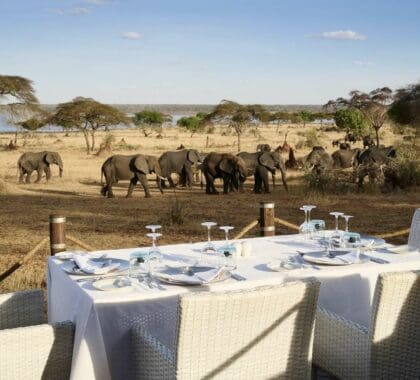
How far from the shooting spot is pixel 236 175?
62.2ft

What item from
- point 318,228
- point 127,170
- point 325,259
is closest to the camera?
point 325,259

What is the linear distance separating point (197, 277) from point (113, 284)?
498mm

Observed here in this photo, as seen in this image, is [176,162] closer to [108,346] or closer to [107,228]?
[107,228]

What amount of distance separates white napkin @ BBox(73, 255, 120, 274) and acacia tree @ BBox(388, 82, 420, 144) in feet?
69.0

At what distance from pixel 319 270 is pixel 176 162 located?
52.2 feet

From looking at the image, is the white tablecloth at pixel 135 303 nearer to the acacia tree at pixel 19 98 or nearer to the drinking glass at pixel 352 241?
the drinking glass at pixel 352 241

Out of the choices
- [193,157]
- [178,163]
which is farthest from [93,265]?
[193,157]

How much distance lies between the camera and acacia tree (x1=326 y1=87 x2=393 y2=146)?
32.4 metres

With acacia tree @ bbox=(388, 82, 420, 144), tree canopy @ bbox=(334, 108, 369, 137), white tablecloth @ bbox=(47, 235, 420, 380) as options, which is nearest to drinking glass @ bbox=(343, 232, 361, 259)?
white tablecloth @ bbox=(47, 235, 420, 380)

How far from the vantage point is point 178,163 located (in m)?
20.4

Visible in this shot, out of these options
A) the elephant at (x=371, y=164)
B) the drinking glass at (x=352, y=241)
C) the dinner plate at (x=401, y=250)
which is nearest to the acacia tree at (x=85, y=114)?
the elephant at (x=371, y=164)

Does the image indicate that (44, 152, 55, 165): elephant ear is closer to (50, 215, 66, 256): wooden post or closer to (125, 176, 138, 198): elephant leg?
(125, 176, 138, 198): elephant leg

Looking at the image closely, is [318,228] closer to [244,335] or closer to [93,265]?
[93,265]

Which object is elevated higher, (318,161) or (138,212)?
(318,161)
